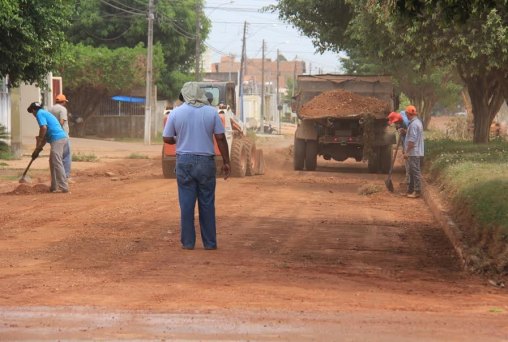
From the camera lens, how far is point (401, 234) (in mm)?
12039

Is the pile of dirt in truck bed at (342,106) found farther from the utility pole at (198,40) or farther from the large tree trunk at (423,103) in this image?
the large tree trunk at (423,103)

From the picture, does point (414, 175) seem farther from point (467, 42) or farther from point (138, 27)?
point (138, 27)

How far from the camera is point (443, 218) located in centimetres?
1332

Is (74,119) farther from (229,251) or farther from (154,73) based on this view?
(229,251)

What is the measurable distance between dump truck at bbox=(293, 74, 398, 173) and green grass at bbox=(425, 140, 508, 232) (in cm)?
151

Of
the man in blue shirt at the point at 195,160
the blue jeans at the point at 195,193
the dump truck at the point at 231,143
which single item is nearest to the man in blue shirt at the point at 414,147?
the dump truck at the point at 231,143

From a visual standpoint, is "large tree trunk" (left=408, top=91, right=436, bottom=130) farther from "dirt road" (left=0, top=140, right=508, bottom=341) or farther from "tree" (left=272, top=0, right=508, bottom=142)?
"dirt road" (left=0, top=140, right=508, bottom=341)

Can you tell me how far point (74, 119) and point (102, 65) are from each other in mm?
3537

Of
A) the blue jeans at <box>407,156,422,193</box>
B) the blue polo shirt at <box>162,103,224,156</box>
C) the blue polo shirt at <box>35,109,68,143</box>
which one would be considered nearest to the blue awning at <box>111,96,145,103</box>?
the blue polo shirt at <box>35,109,68,143</box>

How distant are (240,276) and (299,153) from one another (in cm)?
1678

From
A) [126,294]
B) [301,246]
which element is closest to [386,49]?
[301,246]

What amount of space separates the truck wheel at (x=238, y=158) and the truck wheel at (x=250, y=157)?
0.66ft

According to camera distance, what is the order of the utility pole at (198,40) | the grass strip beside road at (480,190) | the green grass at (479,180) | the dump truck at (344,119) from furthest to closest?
the utility pole at (198,40)
the dump truck at (344,119)
the green grass at (479,180)
the grass strip beside road at (480,190)

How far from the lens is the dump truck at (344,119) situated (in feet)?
75.6
